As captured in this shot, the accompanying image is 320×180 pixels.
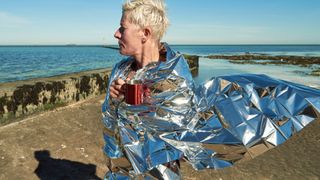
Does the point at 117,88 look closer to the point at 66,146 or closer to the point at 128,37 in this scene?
the point at 128,37

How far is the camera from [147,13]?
2268mm

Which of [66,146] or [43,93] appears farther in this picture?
[43,93]

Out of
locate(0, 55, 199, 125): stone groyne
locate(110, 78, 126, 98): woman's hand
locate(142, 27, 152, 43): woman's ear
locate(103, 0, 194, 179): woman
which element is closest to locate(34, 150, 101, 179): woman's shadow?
locate(0, 55, 199, 125): stone groyne

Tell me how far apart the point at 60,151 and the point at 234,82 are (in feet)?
13.0

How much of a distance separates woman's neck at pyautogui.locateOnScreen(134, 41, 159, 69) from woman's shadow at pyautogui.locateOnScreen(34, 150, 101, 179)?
115 inches

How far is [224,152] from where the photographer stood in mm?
2258

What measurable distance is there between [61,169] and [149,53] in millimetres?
3240

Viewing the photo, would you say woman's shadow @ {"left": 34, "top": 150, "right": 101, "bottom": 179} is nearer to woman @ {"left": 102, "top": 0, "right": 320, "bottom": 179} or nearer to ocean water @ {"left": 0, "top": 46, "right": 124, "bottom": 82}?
woman @ {"left": 102, "top": 0, "right": 320, "bottom": 179}

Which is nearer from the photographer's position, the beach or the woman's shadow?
the woman's shadow

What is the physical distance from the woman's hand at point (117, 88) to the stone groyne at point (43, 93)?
4450mm

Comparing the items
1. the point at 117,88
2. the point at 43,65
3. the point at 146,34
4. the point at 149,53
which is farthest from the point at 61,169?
the point at 43,65

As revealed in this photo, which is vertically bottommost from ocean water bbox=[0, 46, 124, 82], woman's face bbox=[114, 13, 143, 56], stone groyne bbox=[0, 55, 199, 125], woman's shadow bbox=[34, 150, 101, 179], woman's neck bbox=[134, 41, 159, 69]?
ocean water bbox=[0, 46, 124, 82]

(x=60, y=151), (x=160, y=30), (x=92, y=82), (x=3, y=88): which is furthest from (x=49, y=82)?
(x=160, y=30)

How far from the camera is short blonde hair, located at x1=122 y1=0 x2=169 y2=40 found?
7.42 feet
